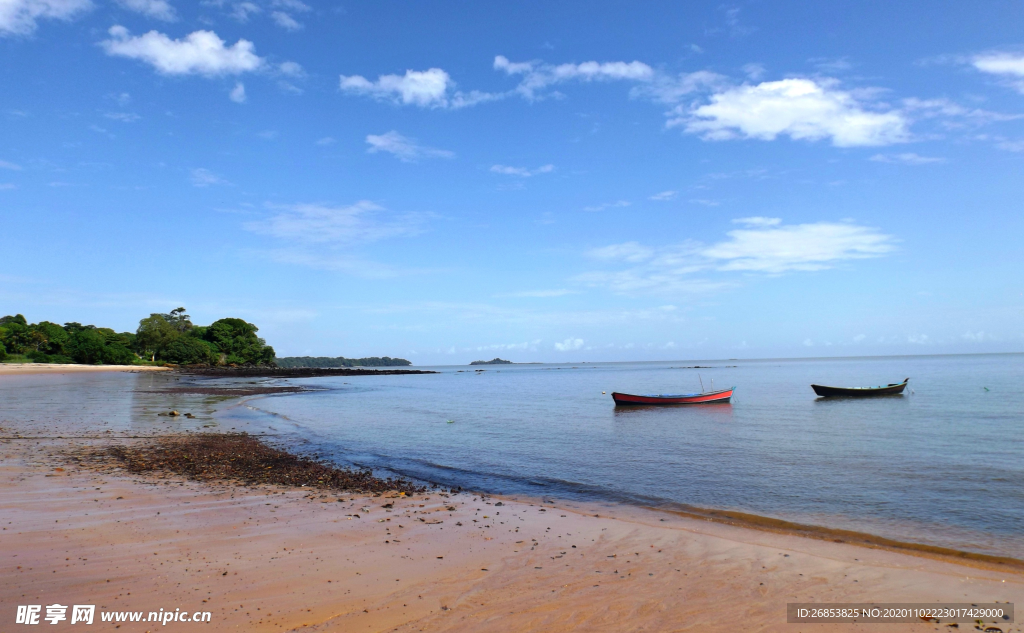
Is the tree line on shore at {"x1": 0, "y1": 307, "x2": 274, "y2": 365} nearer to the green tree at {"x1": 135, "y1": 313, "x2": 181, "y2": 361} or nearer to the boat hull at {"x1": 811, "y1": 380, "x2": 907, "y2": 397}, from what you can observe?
the green tree at {"x1": 135, "y1": 313, "x2": 181, "y2": 361}

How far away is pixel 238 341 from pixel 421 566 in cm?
14979

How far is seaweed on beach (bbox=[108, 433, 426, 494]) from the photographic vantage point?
12.7 meters

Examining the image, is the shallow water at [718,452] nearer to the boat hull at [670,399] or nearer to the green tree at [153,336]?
the boat hull at [670,399]

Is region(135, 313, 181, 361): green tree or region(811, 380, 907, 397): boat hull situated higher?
region(135, 313, 181, 361): green tree

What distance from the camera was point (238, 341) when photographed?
139750 millimetres

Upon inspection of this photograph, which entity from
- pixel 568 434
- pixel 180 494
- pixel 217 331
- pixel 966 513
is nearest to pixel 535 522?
pixel 180 494

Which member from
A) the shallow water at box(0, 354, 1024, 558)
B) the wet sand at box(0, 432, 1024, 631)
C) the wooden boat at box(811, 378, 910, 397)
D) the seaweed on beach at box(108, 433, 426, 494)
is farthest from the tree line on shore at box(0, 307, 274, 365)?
the wooden boat at box(811, 378, 910, 397)

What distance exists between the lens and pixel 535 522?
10.2 meters

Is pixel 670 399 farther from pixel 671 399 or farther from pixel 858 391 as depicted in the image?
pixel 858 391

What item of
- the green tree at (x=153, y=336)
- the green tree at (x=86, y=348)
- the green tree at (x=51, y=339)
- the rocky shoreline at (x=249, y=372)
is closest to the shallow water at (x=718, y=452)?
the rocky shoreline at (x=249, y=372)

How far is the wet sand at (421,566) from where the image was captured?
5.85 metres

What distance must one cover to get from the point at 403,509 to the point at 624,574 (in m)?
4.96

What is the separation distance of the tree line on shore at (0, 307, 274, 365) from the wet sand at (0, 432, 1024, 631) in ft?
363

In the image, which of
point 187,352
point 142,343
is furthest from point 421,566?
point 142,343
